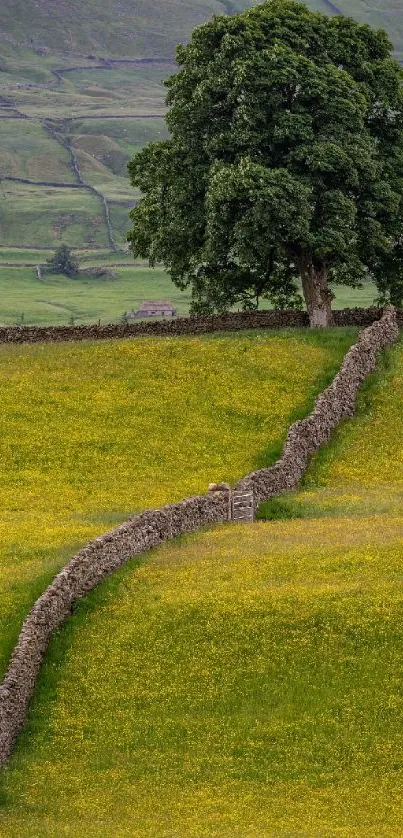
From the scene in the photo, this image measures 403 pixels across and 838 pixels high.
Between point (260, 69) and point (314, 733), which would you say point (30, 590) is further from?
point (260, 69)

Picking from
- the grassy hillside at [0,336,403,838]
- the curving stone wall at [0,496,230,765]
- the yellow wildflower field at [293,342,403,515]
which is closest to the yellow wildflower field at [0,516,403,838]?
the grassy hillside at [0,336,403,838]

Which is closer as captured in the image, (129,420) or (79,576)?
(79,576)

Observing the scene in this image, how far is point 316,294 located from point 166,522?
37.4m

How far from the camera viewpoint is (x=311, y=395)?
69438 millimetres

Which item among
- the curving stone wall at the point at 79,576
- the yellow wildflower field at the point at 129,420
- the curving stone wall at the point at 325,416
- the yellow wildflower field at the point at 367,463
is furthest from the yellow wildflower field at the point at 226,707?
the curving stone wall at the point at 325,416

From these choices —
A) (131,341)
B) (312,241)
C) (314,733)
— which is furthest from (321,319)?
(314,733)

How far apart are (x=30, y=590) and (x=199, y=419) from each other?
2635 cm

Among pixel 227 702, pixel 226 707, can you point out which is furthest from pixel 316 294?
pixel 226 707

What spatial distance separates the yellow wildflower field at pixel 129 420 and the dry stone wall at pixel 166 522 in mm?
1861

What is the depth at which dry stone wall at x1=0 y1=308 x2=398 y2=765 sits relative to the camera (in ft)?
118

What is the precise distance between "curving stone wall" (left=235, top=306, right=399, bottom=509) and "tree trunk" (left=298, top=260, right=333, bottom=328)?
4.00 metres

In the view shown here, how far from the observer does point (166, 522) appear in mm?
48062

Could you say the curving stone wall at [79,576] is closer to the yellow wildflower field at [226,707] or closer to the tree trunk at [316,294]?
the yellow wildflower field at [226,707]

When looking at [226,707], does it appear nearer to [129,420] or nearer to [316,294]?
[129,420]
